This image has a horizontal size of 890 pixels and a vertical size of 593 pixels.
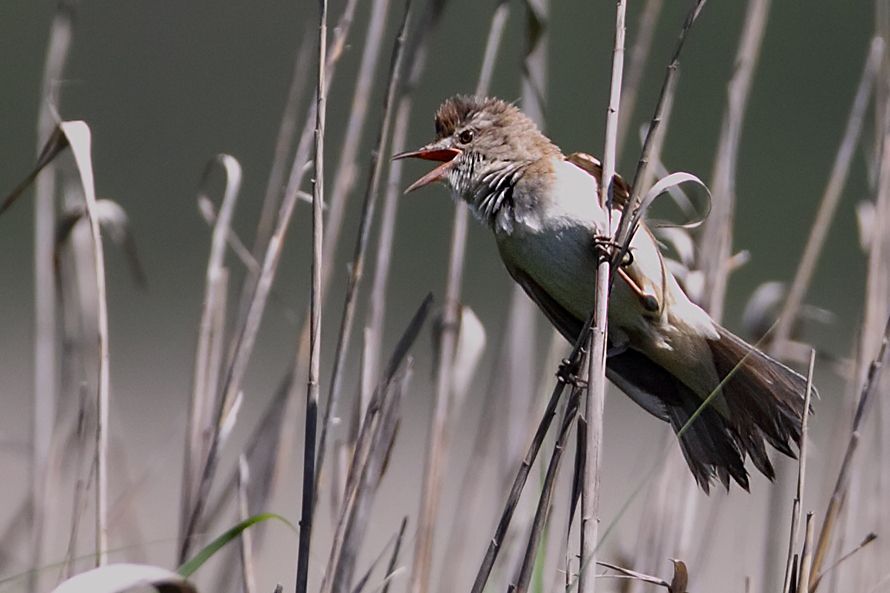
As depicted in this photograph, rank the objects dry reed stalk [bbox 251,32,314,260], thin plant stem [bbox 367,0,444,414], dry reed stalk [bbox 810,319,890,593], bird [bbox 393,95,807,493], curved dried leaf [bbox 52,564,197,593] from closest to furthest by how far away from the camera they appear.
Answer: curved dried leaf [bbox 52,564,197,593], dry reed stalk [bbox 810,319,890,593], bird [bbox 393,95,807,493], thin plant stem [bbox 367,0,444,414], dry reed stalk [bbox 251,32,314,260]

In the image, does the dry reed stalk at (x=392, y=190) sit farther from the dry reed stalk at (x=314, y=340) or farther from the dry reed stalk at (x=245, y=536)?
the dry reed stalk at (x=314, y=340)

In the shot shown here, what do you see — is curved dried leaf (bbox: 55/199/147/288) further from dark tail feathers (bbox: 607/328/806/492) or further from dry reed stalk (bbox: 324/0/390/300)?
dark tail feathers (bbox: 607/328/806/492)

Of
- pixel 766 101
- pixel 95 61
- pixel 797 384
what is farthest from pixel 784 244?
pixel 797 384

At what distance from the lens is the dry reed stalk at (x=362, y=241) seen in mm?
2098

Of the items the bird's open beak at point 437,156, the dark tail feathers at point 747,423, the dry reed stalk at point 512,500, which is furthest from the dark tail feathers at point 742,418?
the bird's open beak at point 437,156

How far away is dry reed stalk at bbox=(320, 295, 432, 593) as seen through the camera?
208cm

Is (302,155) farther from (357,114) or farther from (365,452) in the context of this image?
(365,452)

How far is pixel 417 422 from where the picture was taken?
6.26 meters

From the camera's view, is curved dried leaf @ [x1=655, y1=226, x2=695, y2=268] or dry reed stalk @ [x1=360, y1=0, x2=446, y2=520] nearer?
dry reed stalk @ [x1=360, y1=0, x2=446, y2=520]

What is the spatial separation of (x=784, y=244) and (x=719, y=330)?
5.37 meters

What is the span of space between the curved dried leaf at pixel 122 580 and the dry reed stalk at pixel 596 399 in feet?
1.80

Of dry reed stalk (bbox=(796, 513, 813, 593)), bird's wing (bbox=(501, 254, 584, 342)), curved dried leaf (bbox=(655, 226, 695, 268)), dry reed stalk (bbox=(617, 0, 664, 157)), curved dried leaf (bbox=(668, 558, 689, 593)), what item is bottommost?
curved dried leaf (bbox=(668, 558, 689, 593))

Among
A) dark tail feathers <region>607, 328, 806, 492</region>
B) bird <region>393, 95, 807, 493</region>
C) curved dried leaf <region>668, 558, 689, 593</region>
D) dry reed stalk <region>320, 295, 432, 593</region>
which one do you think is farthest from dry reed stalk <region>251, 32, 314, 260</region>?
curved dried leaf <region>668, 558, 689, 593</region>

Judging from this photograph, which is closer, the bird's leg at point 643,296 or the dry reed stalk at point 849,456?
the dry reed stalk at point 849,456
